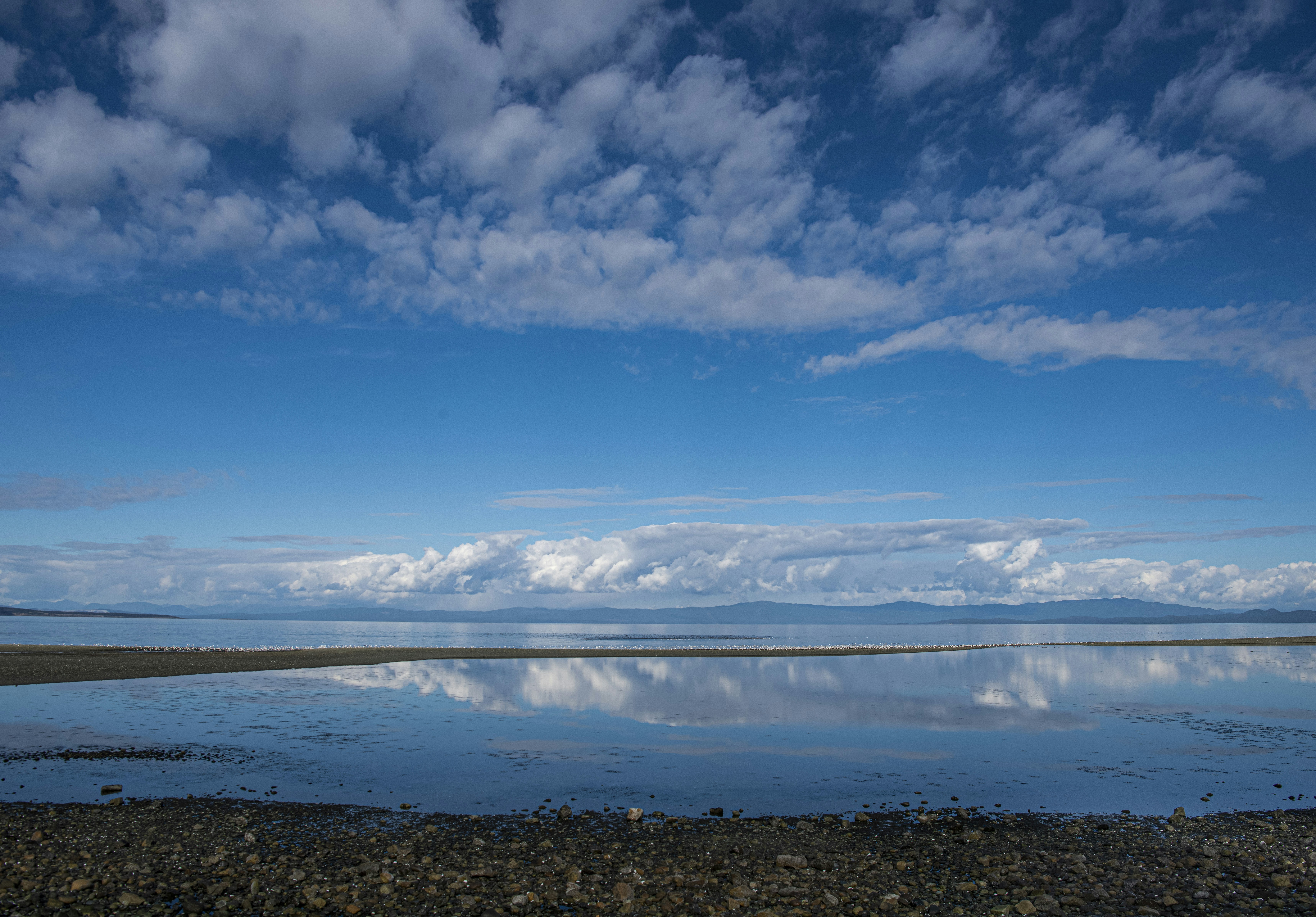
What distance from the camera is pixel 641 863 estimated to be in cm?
1470

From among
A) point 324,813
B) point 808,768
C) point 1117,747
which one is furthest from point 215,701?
point 1117,747

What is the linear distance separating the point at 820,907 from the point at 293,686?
4805 centimetres

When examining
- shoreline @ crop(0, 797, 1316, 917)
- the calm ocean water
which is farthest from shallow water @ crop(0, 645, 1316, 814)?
shoreline @ crop(0, 797, 1316, 917)

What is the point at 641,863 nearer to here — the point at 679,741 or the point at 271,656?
the point at 679,741

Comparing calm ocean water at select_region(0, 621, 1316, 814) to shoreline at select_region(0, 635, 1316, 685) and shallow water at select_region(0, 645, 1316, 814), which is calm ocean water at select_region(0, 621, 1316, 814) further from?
shoreline at select_region(0, 635, 1316, 685)

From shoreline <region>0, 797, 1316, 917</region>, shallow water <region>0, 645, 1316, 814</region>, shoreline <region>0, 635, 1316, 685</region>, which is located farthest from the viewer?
shoreline <region>0, 635, 1316, 685</region>

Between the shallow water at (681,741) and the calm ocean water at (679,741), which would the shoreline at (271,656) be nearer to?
the shallow water at (681,741)

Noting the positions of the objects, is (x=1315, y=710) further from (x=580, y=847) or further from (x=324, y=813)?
(x=324, y=813)

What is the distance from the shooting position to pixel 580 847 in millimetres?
15641

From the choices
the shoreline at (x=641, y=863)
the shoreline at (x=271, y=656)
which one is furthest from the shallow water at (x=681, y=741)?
the shoreline at (x=271, y=656)

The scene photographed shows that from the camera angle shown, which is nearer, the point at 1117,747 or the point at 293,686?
the point at 1117,747

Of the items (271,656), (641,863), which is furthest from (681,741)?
(271,656)

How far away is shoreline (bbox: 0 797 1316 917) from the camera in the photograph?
41.8ft

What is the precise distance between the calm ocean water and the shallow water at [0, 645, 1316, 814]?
0.15 metres
